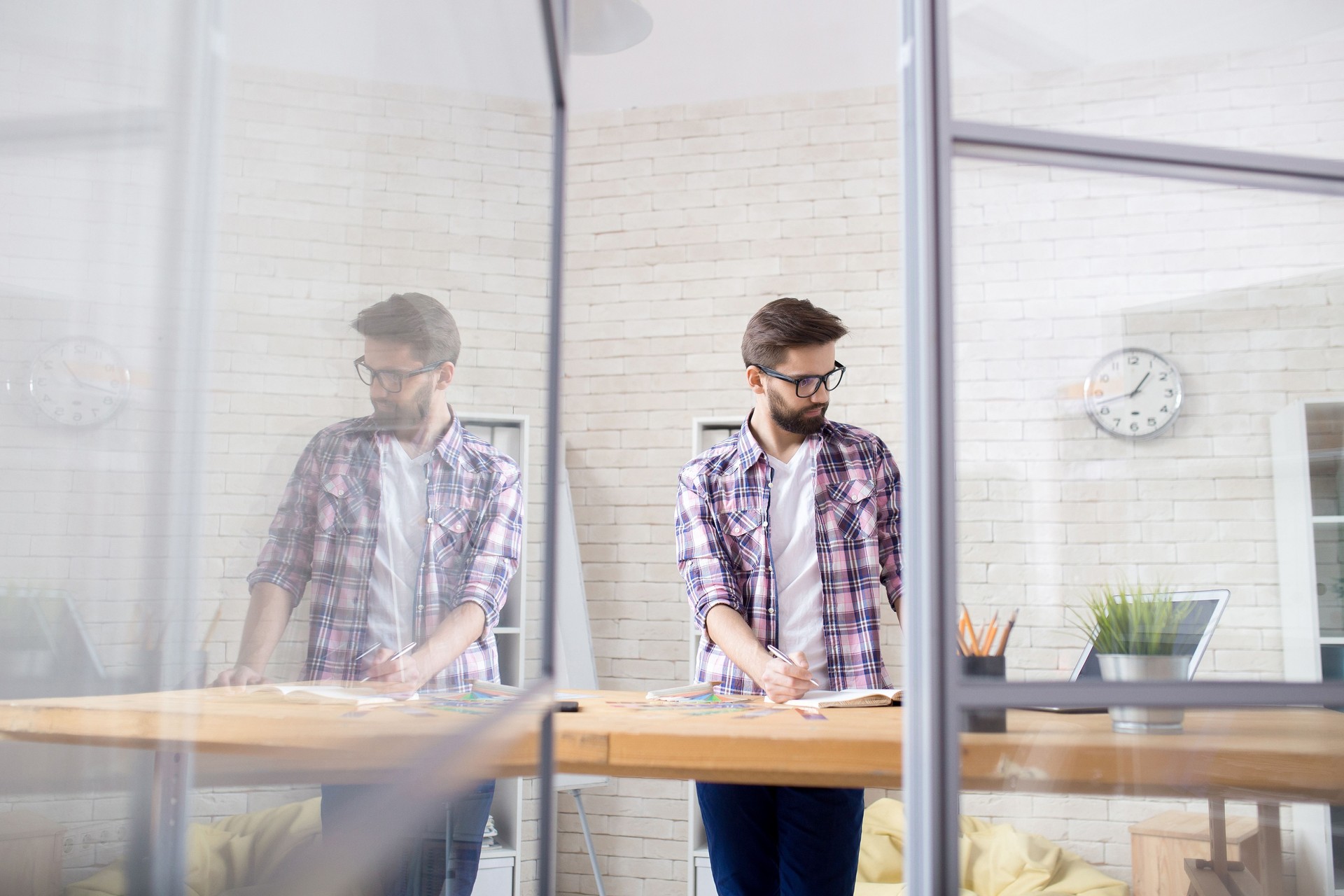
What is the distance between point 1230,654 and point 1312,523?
144 millimetres

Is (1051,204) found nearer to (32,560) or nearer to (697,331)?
(32,560)

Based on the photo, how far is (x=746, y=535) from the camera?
2207 millimetres

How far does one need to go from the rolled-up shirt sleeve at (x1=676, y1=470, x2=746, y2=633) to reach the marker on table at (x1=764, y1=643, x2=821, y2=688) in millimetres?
94

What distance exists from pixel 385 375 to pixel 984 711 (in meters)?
0.65

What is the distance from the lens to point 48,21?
22 centimetres

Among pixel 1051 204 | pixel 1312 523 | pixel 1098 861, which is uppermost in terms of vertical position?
pixel 1051 204

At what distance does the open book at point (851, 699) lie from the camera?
181 cm

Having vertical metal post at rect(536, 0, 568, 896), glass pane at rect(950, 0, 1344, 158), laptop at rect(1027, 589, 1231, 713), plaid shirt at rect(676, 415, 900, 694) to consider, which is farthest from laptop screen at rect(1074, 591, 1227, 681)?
plaid shirt at rect(676, 415, 900, 694)

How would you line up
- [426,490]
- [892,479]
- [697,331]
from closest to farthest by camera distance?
[426,490] < [892,479] < [697,331]

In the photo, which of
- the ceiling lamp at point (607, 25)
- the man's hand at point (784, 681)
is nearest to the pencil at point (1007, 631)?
the man's hand at point (784, 681)

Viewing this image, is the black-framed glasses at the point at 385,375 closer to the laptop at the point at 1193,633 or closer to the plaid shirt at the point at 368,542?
the plaid shirt at the point at 368,542

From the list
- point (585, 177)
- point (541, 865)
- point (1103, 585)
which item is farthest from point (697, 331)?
point (1103, 585)

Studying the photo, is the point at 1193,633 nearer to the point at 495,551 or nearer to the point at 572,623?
the point at 495,551

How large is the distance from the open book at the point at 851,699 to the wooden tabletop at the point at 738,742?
0.04 meters
